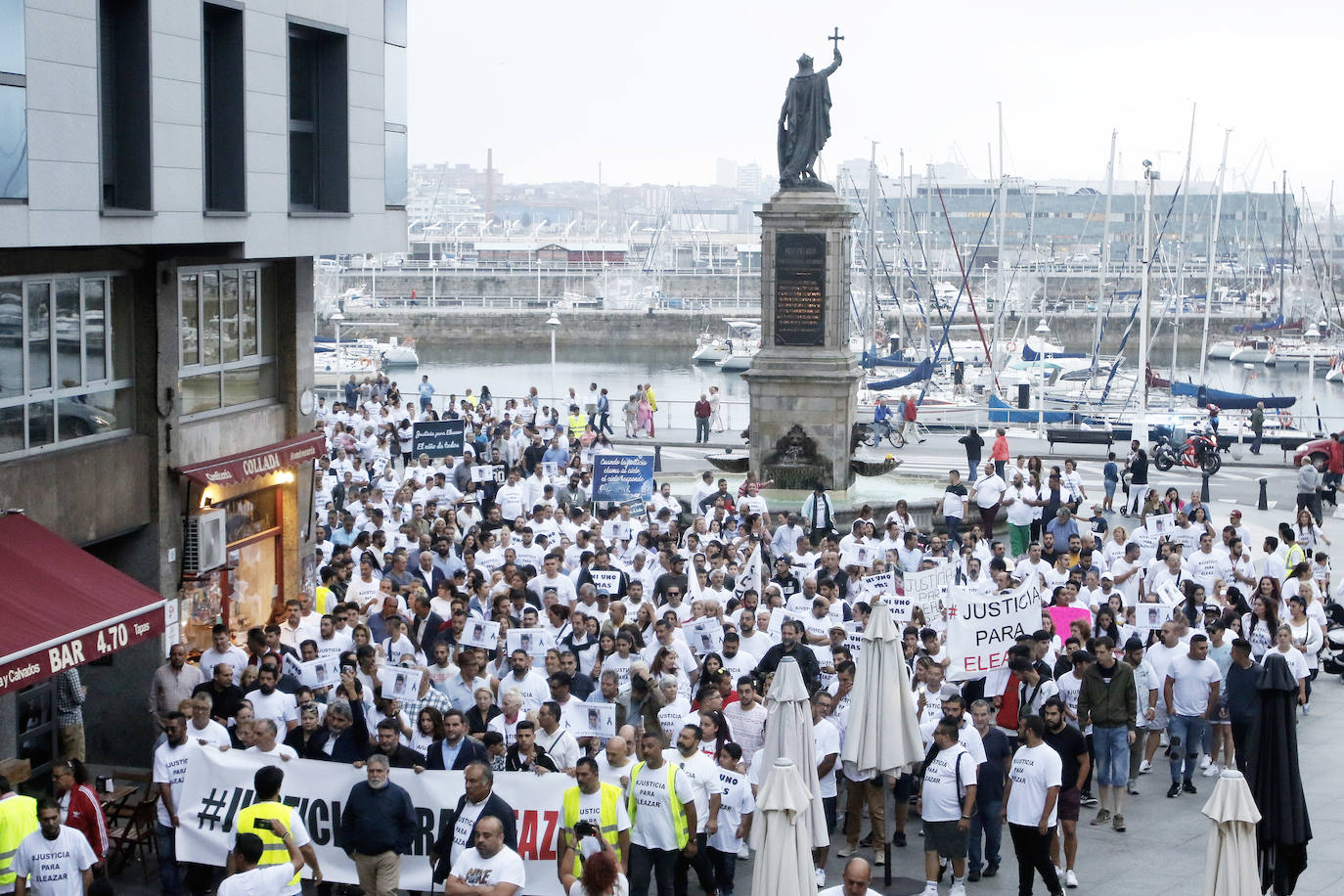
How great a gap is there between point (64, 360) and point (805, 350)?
54.2 ft

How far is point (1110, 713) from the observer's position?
1397cm

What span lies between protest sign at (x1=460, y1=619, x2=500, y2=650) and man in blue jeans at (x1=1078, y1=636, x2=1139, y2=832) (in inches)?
214

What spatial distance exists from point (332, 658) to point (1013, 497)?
13597 mm

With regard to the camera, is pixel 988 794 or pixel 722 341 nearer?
pixel 988 794

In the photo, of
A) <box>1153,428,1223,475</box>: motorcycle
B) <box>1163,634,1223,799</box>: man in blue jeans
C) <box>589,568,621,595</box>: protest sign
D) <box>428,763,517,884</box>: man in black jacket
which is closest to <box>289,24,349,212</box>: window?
<box>589,568,621,595</box>: protest sign

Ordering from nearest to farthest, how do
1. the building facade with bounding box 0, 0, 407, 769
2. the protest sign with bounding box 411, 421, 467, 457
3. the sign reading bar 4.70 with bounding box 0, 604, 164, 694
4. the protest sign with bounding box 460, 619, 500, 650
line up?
the sign reading bar 4.70 with bounding box 0, 604, 164, 694 < the building facade with bounding box 0, 0, 407, 769 < the protest sign with bounding box 460, 619, 500, 650 < the protest sign with bounding box 411, 421, 467, 457

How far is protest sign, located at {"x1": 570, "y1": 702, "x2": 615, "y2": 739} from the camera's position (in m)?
13.4

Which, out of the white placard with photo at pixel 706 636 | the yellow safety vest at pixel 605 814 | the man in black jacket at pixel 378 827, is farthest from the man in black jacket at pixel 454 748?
the white placard with photo at pixel 706 636

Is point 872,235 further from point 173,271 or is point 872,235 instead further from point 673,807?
point 673,807

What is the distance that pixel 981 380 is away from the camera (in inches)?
2704

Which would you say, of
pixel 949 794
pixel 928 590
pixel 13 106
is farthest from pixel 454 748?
pixel 928 590

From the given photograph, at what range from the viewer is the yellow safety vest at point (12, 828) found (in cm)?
1102

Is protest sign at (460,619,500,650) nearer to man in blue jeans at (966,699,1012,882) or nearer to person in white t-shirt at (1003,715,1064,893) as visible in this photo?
man in blue jeans at (966,699,1012,882)

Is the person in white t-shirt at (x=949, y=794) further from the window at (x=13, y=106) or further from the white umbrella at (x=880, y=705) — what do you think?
the window at (x=13, y=106)
